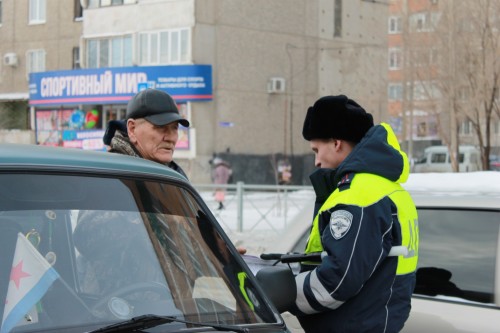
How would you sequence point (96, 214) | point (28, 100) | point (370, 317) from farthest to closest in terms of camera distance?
point (28, 100)
point (370, 317)
point (96, 214)

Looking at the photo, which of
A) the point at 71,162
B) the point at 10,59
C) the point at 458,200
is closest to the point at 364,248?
the point at 71,162

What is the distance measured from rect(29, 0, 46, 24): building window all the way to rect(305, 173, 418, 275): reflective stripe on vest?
4196 centimetres

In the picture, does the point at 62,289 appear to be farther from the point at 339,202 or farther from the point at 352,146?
the point at 352,146

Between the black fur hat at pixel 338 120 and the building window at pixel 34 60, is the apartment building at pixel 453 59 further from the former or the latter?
the black fur hat at pixel 338 120

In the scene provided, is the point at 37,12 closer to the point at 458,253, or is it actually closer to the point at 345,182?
the point at 458,253

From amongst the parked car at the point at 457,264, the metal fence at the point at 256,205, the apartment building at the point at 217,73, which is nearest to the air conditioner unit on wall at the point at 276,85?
the apartment building at the point at 217,73

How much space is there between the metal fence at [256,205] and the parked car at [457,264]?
13.6 meters

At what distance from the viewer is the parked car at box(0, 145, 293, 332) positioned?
261 centimetres

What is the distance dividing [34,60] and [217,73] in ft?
36.4

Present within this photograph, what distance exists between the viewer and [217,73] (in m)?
37.0

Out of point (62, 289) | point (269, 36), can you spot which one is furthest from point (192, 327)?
point (269, 36)

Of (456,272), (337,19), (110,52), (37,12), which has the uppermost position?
(37,12)

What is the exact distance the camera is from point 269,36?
38.5m

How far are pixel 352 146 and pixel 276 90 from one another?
34.9 meters
